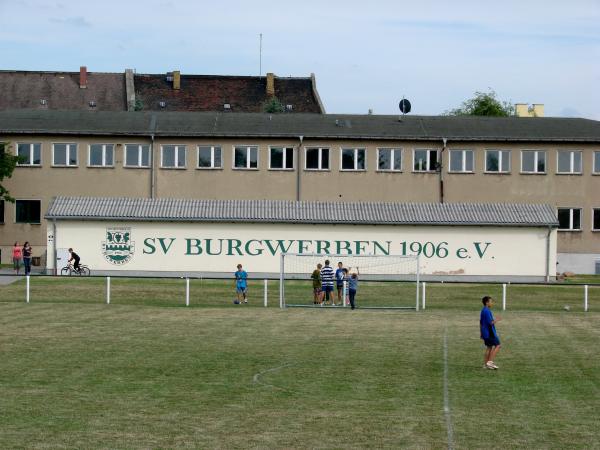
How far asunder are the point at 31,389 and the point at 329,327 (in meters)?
15.8

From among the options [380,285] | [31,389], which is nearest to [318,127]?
[380,285]

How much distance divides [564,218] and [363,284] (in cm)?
2317

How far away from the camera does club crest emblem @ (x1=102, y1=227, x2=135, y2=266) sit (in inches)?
2405

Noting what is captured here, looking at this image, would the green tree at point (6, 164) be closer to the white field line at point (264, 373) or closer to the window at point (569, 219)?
the window at point (569, 219)

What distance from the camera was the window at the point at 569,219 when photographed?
2847 inches

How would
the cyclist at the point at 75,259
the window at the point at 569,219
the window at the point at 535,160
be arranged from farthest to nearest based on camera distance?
the window at the point at 535,160 < the window at the point at 569,219 < the cyclist at the point at 75,259

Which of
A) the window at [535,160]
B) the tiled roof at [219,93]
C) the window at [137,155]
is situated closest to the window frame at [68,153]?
the window at [137,155]

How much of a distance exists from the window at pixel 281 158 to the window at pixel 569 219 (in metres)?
16.6

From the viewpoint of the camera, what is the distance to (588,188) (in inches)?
2852

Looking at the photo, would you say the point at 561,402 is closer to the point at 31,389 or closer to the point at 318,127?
the point at 31,389

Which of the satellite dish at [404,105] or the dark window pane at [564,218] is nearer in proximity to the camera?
the dark window pane at [564,218]

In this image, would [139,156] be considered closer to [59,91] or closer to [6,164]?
[6,164]

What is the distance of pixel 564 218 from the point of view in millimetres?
72312

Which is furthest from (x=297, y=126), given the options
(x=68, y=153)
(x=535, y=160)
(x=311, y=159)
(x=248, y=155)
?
(x=535, y=160)
